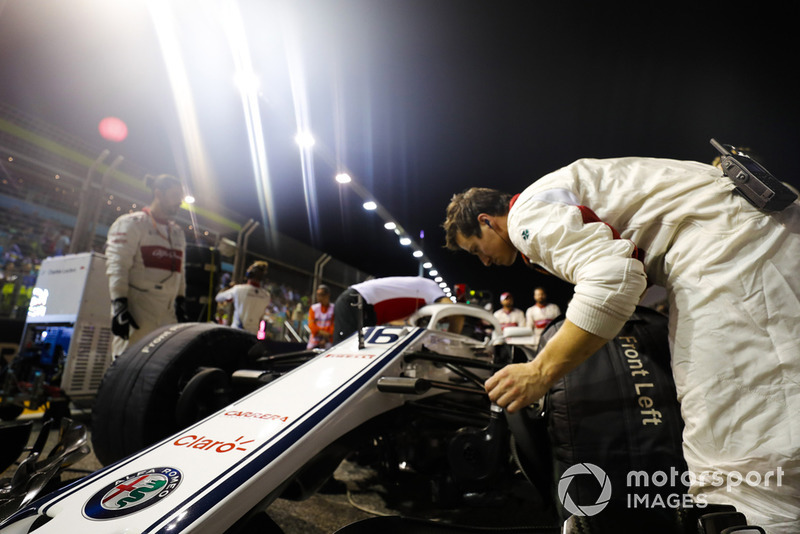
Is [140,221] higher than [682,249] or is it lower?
higher

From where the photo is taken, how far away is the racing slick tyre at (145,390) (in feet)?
5.99

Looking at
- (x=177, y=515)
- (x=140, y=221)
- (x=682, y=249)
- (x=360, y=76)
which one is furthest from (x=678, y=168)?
(x=360, y=76)

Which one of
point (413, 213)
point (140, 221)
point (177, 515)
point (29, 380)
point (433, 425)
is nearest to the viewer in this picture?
point (177, 515)

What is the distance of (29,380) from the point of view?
409 cm

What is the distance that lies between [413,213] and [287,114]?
417 centimetres

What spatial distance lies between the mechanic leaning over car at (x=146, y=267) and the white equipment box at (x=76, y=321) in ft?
3.92

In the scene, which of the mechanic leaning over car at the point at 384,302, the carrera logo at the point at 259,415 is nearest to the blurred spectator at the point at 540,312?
the mechanic leaning over car at the point at 384,302

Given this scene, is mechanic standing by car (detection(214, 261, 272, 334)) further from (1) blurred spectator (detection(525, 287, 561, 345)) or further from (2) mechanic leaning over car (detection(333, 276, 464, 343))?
(1) blurred spectator (detection(525, 287, 561, 345))

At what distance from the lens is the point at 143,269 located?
127 inches

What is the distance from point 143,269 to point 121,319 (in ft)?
1.37

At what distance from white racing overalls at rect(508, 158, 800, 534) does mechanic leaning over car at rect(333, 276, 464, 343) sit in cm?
226

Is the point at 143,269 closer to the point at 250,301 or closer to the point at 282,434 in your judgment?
the point at 250,301

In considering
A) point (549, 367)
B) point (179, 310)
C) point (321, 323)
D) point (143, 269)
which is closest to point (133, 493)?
point (549, 367)

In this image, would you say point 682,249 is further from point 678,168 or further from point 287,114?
point 287,114
